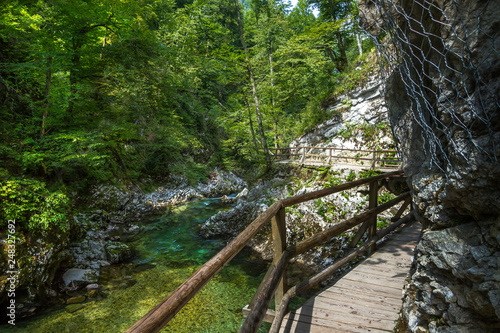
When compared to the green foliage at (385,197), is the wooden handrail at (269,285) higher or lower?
higher

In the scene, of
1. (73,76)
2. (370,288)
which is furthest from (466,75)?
(73,76)

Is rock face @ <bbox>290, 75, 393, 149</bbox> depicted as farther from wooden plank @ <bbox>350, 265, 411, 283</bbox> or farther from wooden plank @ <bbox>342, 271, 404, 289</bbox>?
wooden plank @ <bbox>342, 271, 404, 289</bbox>

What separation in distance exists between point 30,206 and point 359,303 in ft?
23.9

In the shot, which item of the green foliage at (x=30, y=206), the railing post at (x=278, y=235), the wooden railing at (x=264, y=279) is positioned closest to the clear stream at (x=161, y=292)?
the green foliage at (x=30, y=206)

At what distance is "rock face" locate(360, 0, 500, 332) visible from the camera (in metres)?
1.57

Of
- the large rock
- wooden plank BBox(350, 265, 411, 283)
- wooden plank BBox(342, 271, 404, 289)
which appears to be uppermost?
wooden plank BBox(342, 271, 404, 289)

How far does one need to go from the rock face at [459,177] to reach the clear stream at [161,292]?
390 cm

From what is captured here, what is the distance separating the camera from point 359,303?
2.86 m

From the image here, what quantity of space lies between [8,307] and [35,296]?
1.63 feet

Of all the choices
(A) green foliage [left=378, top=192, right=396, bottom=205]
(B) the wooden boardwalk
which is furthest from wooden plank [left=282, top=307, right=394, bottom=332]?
(A) green foliage [left=378, top=192, right=396, bottom=205]

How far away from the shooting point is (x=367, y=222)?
4.31 metres

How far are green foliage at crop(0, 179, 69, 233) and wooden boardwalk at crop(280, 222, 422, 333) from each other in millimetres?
6383

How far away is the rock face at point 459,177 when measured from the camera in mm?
1569

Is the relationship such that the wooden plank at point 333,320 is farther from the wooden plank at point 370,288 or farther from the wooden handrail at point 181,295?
the wooden handrail at point 181,295
